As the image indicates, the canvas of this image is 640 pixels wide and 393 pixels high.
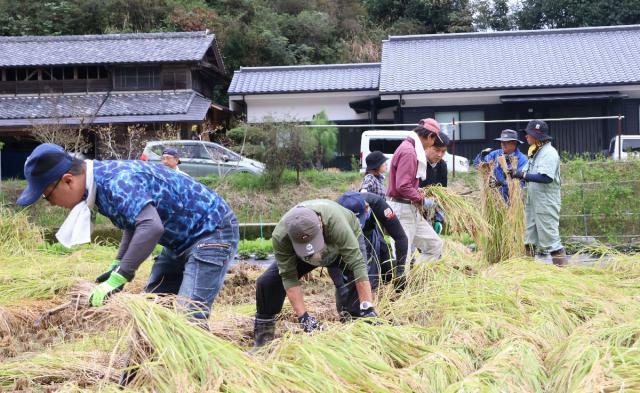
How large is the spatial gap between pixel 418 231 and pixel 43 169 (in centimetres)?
345

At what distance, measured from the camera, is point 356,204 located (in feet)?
15.5

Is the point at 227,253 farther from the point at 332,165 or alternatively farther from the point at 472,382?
the point at 332,165

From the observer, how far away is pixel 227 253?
11.6 ft

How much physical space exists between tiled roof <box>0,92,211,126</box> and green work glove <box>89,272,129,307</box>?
1591 cm

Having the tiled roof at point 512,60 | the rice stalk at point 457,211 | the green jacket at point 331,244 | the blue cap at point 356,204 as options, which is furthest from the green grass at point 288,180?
the green jacket at point 331,244

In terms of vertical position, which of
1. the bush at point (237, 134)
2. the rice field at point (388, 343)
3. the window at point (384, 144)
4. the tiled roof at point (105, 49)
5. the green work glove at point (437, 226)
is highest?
the tiled roof at point (105, 49)

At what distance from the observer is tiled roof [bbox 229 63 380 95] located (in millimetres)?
20641

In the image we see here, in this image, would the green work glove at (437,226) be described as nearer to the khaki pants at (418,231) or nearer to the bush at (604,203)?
the khaki pants at (418,231)

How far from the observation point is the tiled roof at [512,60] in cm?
1872

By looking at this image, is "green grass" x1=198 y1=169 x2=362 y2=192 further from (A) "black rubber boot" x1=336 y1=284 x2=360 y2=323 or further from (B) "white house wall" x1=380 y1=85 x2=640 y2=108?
(A) "black rubber boot" x1=336 y1=284 x2=360 y2=323

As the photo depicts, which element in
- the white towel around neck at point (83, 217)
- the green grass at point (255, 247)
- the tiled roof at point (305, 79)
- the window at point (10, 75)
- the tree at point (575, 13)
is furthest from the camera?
the tree at point (575, 13)

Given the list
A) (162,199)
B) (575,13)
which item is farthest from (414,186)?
(575,13)

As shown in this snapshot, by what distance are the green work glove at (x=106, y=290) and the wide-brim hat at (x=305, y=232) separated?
39.9 inches

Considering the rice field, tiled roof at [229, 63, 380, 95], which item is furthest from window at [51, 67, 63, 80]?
the rice field
